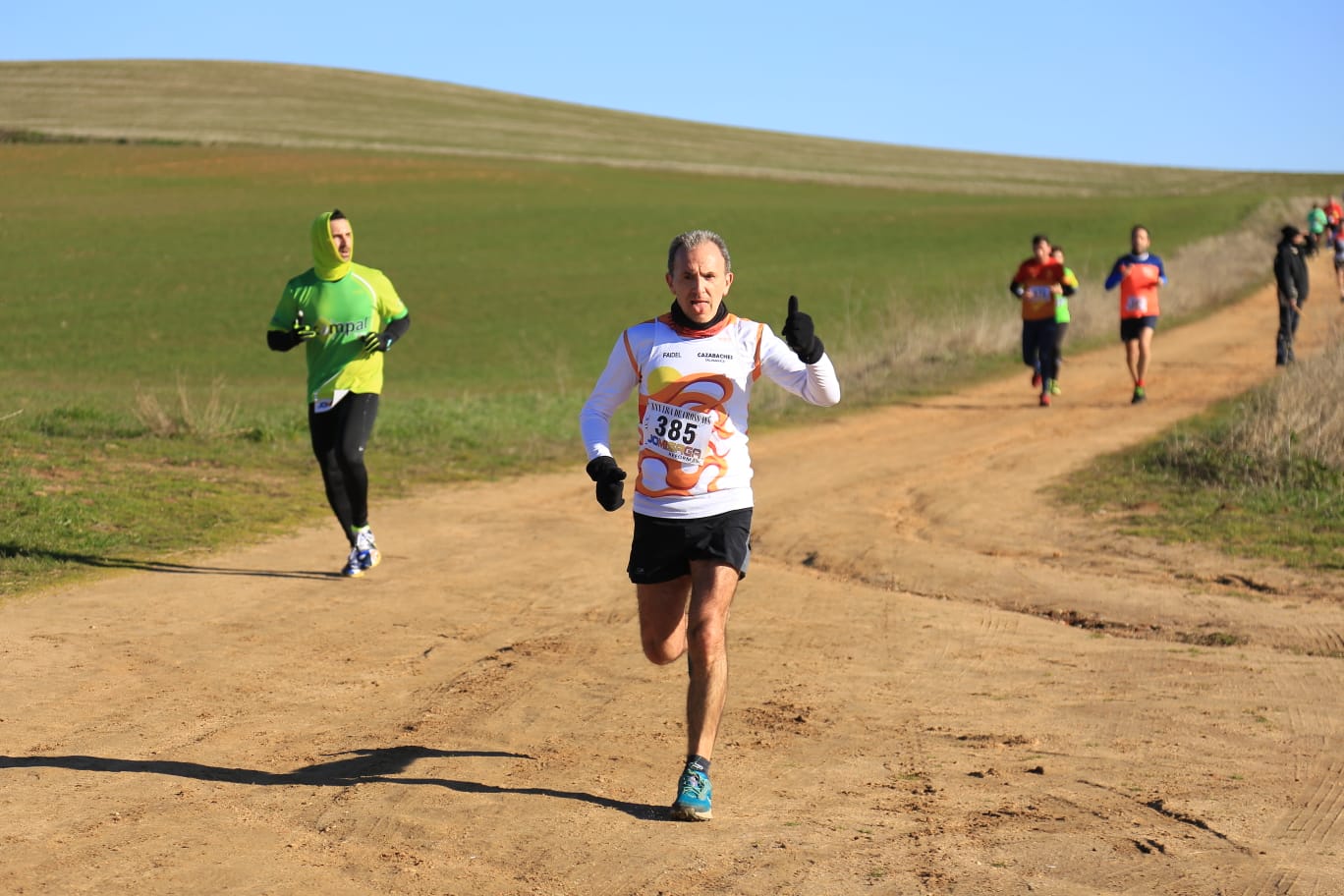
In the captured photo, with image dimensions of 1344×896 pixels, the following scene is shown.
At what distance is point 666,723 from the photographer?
6430 mm

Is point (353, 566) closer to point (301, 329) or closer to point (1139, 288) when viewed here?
point (301, 329)

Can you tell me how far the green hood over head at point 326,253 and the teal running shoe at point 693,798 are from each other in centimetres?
519

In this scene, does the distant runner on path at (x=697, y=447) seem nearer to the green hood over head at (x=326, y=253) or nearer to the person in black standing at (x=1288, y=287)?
the green hood over head at (x=326, y=253)

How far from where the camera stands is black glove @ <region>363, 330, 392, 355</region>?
30.5 feet

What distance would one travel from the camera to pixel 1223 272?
3684 centimetres

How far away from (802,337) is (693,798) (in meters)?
1.66

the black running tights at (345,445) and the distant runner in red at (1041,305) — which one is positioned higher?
the distant runner in red at (1041,305)

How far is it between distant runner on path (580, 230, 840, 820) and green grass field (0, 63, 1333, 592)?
5.47 m

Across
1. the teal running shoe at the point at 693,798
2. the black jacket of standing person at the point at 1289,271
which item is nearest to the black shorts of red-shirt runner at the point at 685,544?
the teal running shoe at the point at 693,798

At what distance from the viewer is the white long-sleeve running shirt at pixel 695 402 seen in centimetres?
522

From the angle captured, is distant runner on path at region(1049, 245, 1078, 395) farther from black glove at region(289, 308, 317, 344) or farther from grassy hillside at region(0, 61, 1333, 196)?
grassy hillside at region(0, 61, 1333, 196)

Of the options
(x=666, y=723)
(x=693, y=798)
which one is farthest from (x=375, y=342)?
(x=693, y=798)

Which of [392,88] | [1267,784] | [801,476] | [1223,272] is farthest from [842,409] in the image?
[392,88]

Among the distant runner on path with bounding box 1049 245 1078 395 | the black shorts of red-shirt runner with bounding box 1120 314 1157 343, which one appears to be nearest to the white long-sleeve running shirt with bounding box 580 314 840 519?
the black shorts of red-shirt runner with bounding box 1120 314 1157 343
